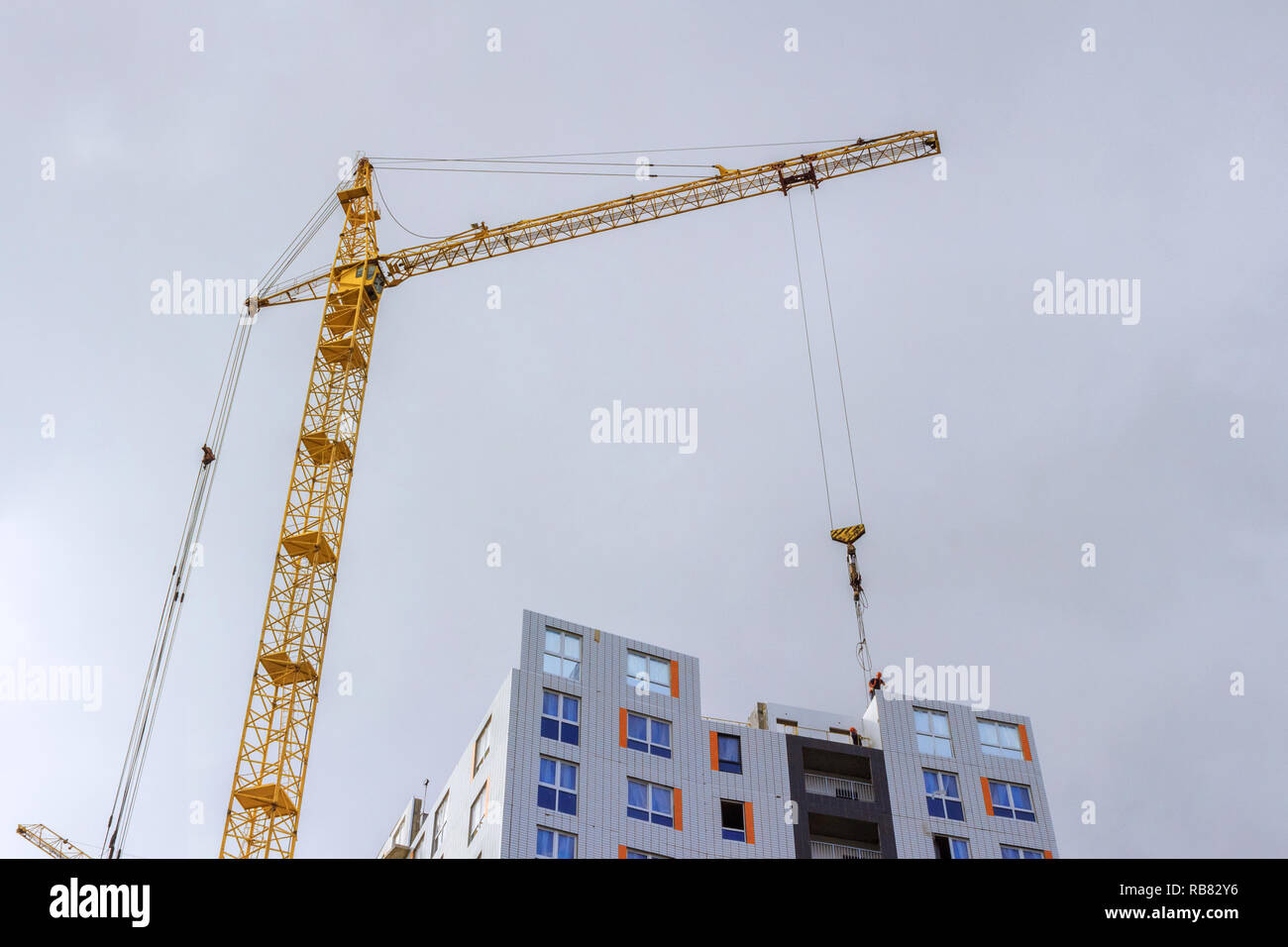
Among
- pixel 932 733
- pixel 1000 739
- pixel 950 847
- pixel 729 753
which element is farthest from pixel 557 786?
pixel 1000 739

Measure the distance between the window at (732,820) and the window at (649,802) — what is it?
8.37 ft

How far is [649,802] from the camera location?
61781mm

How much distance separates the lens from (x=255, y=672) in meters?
76.1

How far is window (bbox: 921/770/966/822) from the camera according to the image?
6631cm

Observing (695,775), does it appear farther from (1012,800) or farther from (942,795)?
(1012,800)

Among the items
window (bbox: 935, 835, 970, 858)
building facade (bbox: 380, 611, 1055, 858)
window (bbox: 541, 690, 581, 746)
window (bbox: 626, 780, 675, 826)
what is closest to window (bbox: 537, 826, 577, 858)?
building facade (bbox: 380, 611, 1055, 858)

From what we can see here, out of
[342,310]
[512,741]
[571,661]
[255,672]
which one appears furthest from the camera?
[342,310]

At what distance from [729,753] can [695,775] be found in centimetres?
252

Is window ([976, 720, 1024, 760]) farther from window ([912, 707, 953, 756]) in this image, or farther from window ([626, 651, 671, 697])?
window ([626, 651, 671, 697])
